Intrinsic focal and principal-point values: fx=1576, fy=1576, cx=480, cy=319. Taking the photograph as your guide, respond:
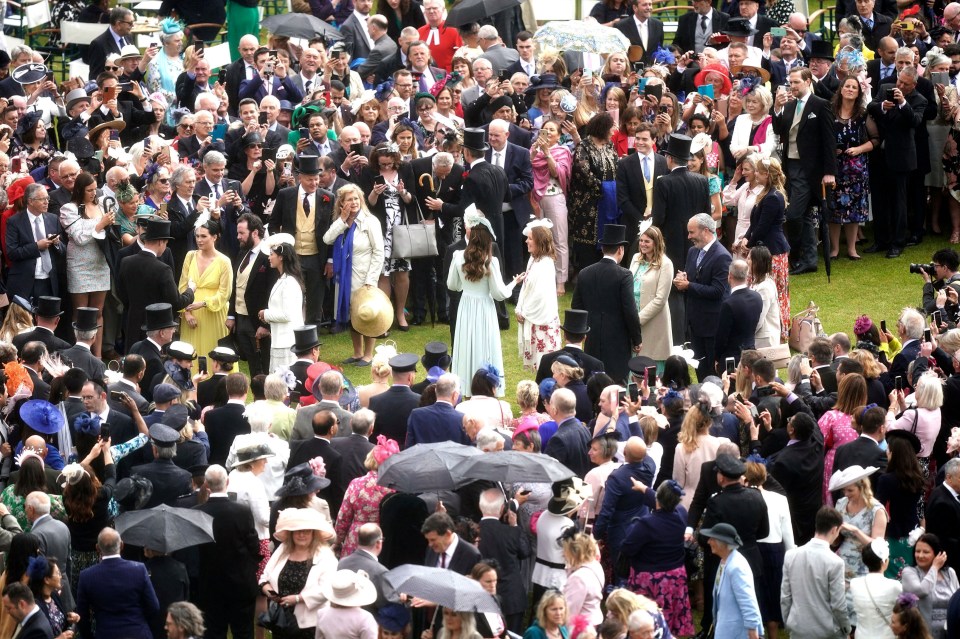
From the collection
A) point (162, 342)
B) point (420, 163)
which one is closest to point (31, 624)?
point (162, 342)

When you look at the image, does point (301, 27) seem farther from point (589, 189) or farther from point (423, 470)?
point (423, 470)

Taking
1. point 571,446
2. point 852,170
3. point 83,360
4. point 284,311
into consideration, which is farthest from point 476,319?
point 852,170

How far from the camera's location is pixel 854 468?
10.3 metres

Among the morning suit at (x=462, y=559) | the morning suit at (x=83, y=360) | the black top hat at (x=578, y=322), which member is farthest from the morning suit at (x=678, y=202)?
the morning suit at (x=462, y=559)

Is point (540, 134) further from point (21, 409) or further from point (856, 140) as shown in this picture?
point (21, 409)

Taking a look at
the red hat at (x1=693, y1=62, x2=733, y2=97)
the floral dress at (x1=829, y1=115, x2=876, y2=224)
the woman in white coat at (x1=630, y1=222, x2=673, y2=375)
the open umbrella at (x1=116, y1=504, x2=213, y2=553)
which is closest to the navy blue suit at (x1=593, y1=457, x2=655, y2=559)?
the open umbrella at (x1=116, y1=504, x2=213, y2=553)

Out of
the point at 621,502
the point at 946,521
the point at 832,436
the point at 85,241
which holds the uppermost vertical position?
the point at 85,241

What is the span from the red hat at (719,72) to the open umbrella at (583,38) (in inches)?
47.1

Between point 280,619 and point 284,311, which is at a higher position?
point 284,311

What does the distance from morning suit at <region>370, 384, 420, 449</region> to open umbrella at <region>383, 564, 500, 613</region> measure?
Result: 2.67m

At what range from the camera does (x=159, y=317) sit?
13.0m

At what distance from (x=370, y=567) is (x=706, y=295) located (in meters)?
5.42

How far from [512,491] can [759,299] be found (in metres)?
3.87

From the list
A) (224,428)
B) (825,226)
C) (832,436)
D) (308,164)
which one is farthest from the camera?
(825,226)
